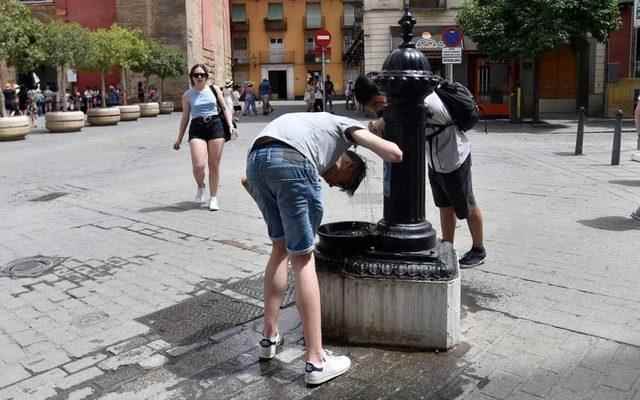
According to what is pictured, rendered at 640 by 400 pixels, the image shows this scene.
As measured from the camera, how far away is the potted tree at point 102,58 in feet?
75.7

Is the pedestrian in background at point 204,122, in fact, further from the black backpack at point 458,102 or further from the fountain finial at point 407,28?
the fountain finial at point 407,28

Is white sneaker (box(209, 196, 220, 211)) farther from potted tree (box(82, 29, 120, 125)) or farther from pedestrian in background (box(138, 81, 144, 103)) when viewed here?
pedestrian in background (box(138, 81, 144, 103))

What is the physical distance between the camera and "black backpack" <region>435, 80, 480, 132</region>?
431 centimetres

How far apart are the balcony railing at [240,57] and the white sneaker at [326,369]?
6225cm

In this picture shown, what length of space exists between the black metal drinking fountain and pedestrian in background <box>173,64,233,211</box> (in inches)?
161

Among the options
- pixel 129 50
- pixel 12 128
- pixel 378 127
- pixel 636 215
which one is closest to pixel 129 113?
pixel 129 50

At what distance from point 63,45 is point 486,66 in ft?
49.0

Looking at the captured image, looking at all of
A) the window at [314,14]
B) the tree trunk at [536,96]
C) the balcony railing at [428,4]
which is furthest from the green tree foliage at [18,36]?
the window at [314,14]

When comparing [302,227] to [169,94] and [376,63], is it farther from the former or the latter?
[169,94]

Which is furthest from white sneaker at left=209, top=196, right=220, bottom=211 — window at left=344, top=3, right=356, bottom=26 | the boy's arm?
window at left=344, top=3, right=356, bottom=26

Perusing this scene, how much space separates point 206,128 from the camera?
24.8ft

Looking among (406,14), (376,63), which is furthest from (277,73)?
(406,14)

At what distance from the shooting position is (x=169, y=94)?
36.7m

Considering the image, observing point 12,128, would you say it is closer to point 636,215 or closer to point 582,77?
point 636,215
